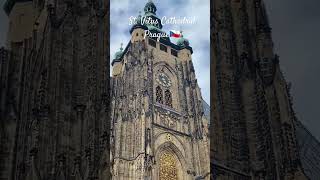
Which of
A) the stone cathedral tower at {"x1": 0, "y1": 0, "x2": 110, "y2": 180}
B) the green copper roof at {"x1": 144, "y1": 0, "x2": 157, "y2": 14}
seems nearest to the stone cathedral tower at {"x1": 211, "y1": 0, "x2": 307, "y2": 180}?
the stone cathedral tower at {"x1": 0, "y1": 0, "x2": 110, "y2": 180}

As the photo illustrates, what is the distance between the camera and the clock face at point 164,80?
2644 inches

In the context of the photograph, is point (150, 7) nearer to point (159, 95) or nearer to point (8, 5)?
point (159, 95)

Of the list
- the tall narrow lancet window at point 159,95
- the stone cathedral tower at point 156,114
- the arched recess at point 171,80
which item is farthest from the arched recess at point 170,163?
the arched recess at point 171,80

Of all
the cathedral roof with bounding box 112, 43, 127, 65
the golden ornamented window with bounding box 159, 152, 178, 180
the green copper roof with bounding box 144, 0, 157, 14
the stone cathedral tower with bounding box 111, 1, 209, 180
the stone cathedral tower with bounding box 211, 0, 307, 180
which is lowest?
the stone cathedral tower with bounding box 211, 0, 307, 180

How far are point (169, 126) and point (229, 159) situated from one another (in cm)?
4865

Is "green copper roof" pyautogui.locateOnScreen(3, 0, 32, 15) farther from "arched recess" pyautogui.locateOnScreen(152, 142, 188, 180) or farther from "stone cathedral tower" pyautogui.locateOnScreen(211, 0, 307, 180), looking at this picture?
"arched recess" pyautogui.locateOnScreen(152, 142, 188, 180)

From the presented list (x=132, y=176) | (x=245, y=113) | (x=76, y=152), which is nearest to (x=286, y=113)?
(x=245, y=113)

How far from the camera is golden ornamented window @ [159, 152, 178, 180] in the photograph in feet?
191

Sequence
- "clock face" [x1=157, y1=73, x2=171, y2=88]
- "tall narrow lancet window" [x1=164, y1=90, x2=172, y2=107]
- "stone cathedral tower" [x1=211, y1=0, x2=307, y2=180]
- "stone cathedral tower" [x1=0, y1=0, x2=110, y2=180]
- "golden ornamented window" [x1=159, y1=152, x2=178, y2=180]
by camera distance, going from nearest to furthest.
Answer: "stone cathedral tower" [x1=211, y1=0, x2=307, y2=180]
"stone cathedral tower" [x1=0, y1=0, x2=110, y2=180]
"golden ornamented window" [x1=159, y1=152, x2=178, y2=180]
"tall narrow lancet window" [x1=164, y1=90, x2=172, y2=107]
"clock face" [x1=157, y1=73, x2=171, y2=88]

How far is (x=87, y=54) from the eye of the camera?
18.6 metres

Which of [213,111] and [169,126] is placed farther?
[169,126]

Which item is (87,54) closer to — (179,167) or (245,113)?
(245,113)

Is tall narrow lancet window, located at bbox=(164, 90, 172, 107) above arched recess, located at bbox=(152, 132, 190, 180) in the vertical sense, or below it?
above

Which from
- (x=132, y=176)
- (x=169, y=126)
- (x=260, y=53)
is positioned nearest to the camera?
(x=260, y=53)
